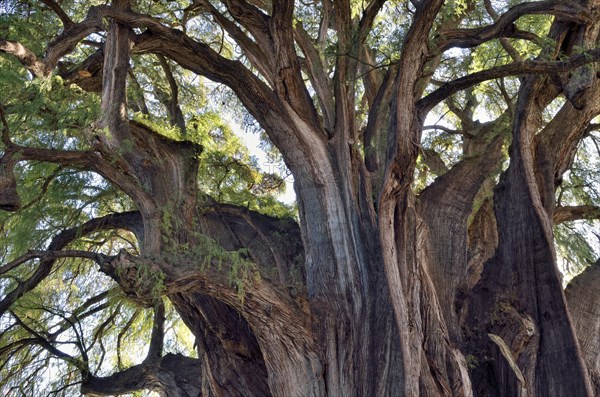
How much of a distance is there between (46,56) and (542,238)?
4.56 metres

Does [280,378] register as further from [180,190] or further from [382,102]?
[382,102]

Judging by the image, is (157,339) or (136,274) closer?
(136,274)

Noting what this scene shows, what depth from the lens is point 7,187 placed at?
15.9 feet

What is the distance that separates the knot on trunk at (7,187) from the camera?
480cm

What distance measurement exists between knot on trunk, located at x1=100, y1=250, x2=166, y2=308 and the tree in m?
0.02

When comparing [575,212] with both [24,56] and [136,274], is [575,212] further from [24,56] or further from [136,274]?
[24,56]

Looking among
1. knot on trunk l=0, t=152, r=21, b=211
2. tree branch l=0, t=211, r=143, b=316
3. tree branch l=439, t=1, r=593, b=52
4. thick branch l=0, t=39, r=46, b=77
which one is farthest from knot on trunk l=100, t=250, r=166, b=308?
tree branch l=439, t=1, r=593, b=52

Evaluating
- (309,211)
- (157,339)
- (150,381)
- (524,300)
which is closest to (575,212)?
(524,300)

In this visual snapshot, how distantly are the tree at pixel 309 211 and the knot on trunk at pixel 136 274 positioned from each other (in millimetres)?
16

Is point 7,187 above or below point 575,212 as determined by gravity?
below

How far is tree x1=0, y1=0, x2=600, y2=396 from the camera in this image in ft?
17.5

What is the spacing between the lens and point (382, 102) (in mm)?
7023

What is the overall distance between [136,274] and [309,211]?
1.77 metres

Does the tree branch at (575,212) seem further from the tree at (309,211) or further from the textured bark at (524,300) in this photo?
the textured bark at (524,300)
